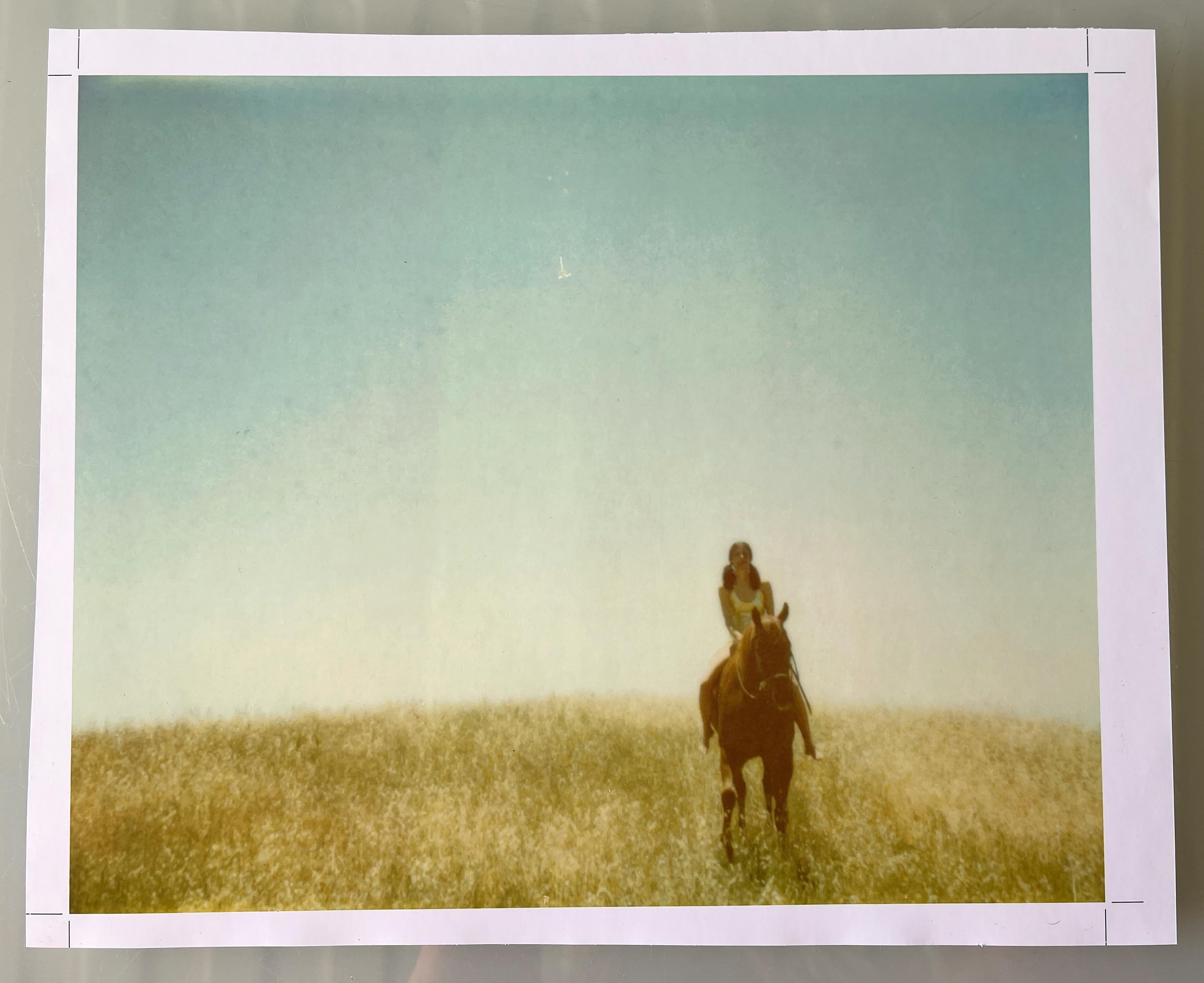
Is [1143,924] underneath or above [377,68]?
underneath

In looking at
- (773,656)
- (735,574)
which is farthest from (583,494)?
(773,656)

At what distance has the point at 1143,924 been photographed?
6.27 feet

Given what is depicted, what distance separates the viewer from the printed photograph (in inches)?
75.1

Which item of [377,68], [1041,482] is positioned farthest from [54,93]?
[1041,482]

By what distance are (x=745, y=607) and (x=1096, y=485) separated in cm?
91

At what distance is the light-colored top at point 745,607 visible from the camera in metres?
1.93

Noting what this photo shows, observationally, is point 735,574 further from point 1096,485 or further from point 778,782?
point 1096,485

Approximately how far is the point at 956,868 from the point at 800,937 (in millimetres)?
405

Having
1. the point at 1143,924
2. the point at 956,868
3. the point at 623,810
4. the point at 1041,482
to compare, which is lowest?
the point at 1143,924

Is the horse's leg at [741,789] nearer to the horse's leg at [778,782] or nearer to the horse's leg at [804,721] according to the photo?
the horse's leg at [778,782]

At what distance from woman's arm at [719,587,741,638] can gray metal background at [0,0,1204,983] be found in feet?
2.51

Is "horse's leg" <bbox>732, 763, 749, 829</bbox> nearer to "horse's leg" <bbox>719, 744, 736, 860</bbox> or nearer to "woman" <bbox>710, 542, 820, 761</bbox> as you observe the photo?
"horse's leg" <bbox>719, 744, 736, 860</bbox>

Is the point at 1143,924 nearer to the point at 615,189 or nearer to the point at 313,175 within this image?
the point at 615,189

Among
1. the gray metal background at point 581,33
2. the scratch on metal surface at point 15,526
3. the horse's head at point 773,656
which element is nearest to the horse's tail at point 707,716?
the horse's head at point 773,656
